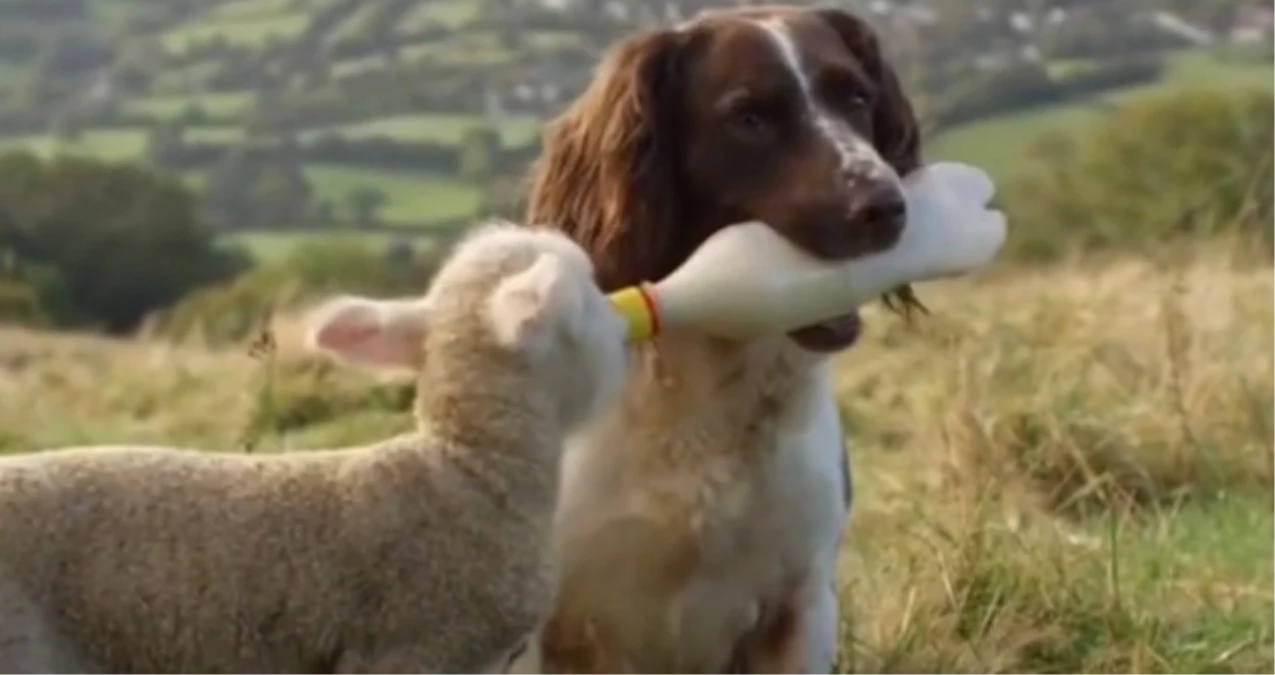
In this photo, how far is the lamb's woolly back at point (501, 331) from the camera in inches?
143

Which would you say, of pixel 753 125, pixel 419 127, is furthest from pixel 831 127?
pixel 419 127

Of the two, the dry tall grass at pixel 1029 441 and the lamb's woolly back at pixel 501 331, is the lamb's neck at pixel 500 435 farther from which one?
the dry tall grass at pixel 1029 441

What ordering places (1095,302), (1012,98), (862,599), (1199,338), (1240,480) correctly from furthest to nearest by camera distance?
(1012,98) → (1095,302) → (1199,338) → (1240,480) → (862,599)

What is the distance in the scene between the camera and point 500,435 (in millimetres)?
3715

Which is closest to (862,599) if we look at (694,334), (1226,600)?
(1226,600)

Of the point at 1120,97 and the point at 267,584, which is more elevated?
the point at 267,584

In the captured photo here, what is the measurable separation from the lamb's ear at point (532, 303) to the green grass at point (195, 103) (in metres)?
27.8

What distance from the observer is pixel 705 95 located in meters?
4.76

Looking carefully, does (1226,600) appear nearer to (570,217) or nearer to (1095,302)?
(570,217)

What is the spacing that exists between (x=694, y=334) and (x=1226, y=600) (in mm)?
1603

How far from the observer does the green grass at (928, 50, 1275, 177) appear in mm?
21000

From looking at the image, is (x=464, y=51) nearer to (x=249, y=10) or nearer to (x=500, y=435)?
(x=249, y=10)

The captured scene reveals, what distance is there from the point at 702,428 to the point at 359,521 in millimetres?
1211

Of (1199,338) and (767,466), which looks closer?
(767,466)
